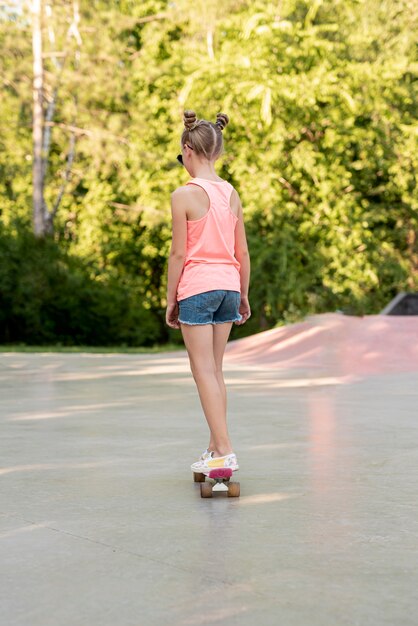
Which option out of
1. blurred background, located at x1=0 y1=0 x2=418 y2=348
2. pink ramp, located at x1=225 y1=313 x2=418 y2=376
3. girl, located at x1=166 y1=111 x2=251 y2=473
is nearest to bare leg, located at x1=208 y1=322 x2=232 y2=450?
girl, located at x1=166 y1=111 x2=251 y2=473

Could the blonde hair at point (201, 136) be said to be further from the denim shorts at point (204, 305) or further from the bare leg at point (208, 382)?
the bare leg at point (208, 382)

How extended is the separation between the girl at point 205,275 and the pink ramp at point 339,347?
28.0 ft

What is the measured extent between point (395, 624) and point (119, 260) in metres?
33.3

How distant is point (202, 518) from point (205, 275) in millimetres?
1387

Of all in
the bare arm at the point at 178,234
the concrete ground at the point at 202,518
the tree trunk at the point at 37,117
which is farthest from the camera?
the tree trunk at the point at 37,117

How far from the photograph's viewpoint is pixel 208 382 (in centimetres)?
618

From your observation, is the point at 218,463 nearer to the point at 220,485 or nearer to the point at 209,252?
the point at 220,485

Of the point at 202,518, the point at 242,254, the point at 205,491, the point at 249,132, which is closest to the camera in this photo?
the point at 202,518

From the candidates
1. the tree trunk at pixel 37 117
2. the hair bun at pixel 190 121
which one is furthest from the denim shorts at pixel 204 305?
the tree trunk at pixel 37 117

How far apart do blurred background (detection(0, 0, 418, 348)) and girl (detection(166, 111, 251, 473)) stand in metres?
20.5

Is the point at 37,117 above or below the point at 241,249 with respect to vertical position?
above

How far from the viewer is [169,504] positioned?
5746mm

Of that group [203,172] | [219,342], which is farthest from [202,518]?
[203,172]

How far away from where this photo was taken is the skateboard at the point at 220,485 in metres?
5.96
